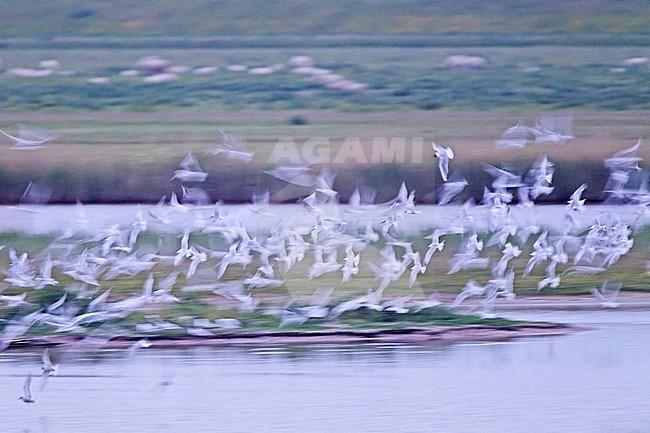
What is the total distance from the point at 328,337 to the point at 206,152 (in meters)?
0.88

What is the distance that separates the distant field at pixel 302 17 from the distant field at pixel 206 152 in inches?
13.6

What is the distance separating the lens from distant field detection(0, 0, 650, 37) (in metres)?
3.84

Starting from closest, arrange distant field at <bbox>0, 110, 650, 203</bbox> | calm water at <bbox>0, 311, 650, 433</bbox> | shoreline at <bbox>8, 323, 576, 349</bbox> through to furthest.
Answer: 1. calm water at <bbox>0, 311, 650, 433</bbox>
2. shoreline at <bbox>8, 323, 576, 349</bbox>
3. distant field at <bbox>0, 110, 650, 203</bbox>

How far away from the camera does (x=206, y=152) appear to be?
3803mm

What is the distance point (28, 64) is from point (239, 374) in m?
1.53

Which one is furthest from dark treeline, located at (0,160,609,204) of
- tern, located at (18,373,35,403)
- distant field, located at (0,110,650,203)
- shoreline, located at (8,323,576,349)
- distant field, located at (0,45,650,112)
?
tern, located at (18,373,35,403)

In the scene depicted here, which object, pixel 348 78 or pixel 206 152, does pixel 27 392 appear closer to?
pixel 206 152

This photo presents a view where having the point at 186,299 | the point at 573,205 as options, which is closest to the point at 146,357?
the point at 186,299

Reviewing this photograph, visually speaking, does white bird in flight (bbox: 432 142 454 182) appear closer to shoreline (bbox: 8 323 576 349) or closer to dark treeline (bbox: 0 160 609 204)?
dark treeline (bbox: 0 160 609 204)

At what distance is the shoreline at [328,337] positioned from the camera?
3.59 m

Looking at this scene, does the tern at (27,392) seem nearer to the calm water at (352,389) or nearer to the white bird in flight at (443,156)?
the calm water at (352,389)

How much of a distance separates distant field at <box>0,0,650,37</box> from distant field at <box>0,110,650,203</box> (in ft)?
1.13

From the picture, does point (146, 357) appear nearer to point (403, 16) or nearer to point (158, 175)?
point (158, 175)

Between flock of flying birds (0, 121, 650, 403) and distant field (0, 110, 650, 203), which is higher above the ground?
distant field (0, 110, 650, 203)
